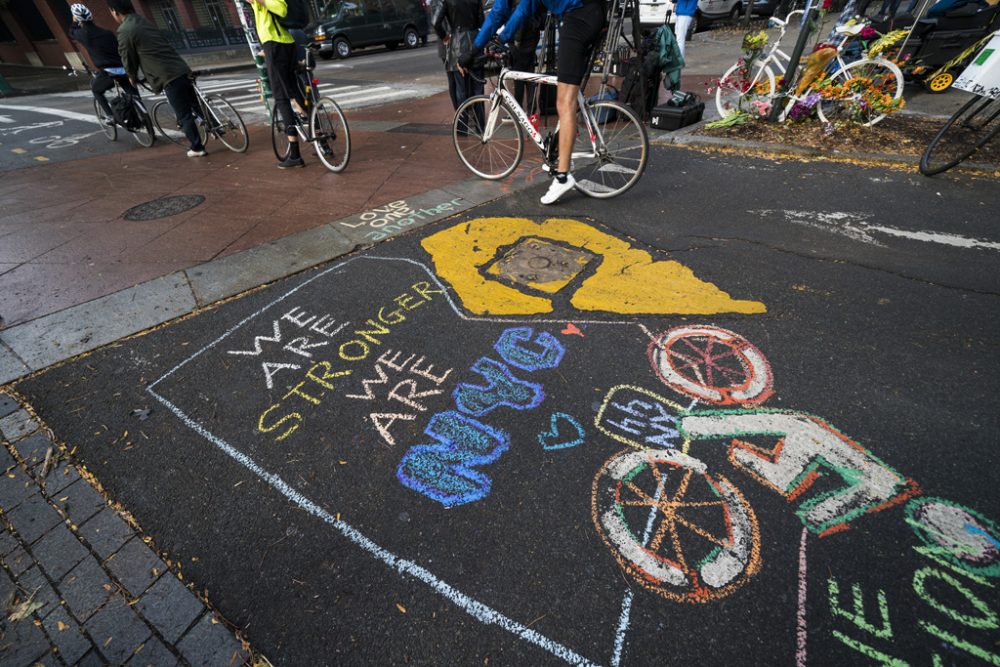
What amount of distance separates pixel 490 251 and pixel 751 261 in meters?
2.09

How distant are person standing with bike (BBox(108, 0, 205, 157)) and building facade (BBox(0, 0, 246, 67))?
65.3ft

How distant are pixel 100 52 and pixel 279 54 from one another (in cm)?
439

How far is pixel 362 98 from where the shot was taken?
1019 cm

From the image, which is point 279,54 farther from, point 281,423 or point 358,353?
point 281,423

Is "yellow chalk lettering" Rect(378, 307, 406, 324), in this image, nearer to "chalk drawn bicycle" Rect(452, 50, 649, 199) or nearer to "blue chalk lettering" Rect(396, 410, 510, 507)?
"blue chalk lettering" Rect(396, 410, 510, 507)

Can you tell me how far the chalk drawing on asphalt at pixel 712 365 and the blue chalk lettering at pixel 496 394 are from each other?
2.43 feet

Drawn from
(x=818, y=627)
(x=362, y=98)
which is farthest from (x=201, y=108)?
(x=818, y=627)

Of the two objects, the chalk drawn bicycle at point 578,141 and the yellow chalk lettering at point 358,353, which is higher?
the chalk drawn bicycle at point 578,141

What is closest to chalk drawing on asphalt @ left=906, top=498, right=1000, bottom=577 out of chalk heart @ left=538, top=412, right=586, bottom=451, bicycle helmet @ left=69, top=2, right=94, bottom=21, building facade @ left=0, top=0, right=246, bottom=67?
chalk heart @ left=538, top=412, right=586, bottom=451

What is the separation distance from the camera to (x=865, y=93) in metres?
5.35

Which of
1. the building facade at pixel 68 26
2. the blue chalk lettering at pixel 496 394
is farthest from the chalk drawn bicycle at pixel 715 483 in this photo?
the building facade at pixel 68 26

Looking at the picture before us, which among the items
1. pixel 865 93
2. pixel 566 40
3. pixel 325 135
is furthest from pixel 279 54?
pixel 865 93

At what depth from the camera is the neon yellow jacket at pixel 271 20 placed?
439 centimetres

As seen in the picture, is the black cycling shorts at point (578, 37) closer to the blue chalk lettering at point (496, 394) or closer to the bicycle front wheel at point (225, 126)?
the blue chalk lettering at point (496, 394)
